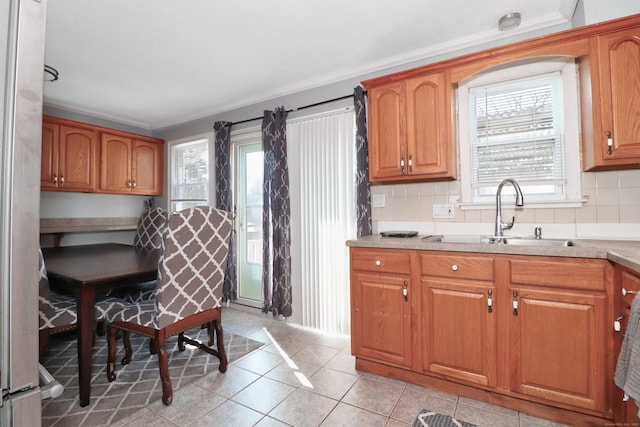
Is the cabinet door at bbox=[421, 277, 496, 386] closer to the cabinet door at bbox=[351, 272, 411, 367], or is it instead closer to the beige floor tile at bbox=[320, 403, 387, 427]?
the cabinet door at bbox=[351, 272, 411, 367]

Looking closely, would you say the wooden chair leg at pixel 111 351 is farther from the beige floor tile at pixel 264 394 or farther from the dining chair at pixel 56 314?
the beige floor tile at pixel 264 394

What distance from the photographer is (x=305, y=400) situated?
187 centimetres

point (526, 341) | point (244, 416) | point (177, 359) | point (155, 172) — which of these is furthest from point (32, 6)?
point (155, 172)

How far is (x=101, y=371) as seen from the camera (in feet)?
7.25

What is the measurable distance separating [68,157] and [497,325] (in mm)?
4500

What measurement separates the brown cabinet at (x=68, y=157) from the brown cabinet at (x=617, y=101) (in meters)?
4.80

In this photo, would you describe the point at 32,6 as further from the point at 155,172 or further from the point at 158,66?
the point at 155,172

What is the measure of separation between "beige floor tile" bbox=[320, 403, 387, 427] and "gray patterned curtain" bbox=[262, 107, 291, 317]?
1.48 meters

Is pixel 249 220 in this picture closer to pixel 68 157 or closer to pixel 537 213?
pixel 68 157

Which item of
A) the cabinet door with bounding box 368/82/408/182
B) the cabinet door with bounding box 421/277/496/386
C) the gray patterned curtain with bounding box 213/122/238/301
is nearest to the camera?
the cabinet door with bounding box 421/277/496/386

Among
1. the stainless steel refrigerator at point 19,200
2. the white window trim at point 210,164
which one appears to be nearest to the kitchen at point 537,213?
the white window trim at point 210,164

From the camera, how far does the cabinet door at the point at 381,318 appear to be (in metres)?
2.00

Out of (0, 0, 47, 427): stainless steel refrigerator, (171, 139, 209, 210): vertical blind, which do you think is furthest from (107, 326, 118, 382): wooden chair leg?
(171, 139, 209, 210): vertical blind

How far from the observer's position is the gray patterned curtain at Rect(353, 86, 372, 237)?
2.68 meters
